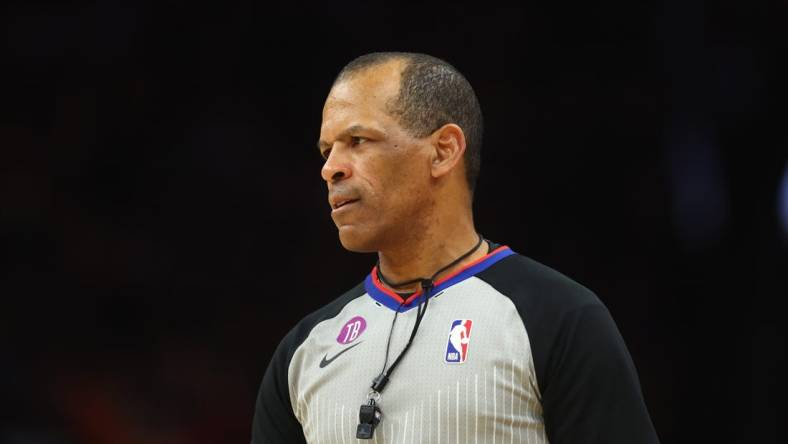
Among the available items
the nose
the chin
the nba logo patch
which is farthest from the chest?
the nose

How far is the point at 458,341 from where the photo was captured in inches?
78.9

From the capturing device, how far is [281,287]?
465cm

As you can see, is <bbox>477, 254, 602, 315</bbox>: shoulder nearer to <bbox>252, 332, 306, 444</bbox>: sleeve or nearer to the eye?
the eye

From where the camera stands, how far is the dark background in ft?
14.7

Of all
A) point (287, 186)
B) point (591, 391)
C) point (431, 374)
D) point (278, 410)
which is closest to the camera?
point (591, 391)

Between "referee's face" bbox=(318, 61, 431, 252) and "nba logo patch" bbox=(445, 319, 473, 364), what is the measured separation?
0.23m

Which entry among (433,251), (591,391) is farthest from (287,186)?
(591,391)

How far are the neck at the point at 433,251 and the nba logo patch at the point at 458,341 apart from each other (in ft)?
0.50

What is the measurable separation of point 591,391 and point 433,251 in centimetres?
46

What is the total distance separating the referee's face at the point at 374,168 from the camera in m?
2.09

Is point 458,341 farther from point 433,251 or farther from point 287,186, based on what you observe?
point 287,186

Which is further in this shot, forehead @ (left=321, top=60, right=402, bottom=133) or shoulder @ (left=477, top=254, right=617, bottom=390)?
forehead @ (left=321, top=60, right=402, bottom=133)

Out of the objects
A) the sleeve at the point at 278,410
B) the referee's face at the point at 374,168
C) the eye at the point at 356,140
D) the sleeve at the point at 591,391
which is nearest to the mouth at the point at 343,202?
the referee's face at the point at 374,168

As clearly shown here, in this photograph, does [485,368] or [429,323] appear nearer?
[485,368]
